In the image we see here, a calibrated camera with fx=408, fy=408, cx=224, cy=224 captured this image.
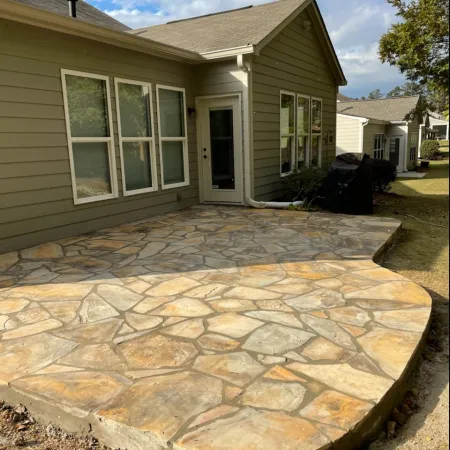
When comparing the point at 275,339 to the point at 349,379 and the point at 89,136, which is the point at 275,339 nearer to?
the point at 349,379

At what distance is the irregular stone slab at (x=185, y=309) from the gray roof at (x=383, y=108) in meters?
19.0

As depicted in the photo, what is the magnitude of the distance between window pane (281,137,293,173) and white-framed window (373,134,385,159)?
10.5m

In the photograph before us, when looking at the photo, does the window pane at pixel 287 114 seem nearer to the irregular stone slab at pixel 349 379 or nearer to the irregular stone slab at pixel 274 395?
the irregular stone slab at pixel 349 379

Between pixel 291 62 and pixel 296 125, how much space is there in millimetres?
1356

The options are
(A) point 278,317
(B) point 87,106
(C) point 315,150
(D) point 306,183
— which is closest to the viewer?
(A) point 278,317

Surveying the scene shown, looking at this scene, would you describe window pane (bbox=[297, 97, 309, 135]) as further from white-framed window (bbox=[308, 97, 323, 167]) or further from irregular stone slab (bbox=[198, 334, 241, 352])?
irregular stone slab (bbox=[198, 334, 241, 352])

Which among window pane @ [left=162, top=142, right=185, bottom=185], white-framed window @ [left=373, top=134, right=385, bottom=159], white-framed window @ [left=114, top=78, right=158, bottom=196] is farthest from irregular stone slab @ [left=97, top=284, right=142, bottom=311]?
white-framed window @ [left=373, top=134, right=385, bottom=159]

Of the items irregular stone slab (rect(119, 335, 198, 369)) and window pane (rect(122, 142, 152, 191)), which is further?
window pane (rect(122, 142, 152, 191))

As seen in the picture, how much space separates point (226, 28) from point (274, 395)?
8032 mm

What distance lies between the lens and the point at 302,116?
973cm

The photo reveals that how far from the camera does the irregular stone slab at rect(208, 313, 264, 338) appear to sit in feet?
8.98

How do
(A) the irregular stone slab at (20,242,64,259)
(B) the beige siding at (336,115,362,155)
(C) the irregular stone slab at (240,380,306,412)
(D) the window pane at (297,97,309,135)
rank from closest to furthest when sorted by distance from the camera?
(C) the irregular stone slab at (240,380,306,412), (A) the irregular stone slab at (20,242,64,259), (D) the window pane at (297,97,309,135), (B) the beige siding at (336,115,362,155)

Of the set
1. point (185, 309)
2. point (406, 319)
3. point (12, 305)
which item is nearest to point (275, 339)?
point (185, 309)

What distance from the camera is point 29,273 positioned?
4102mm
